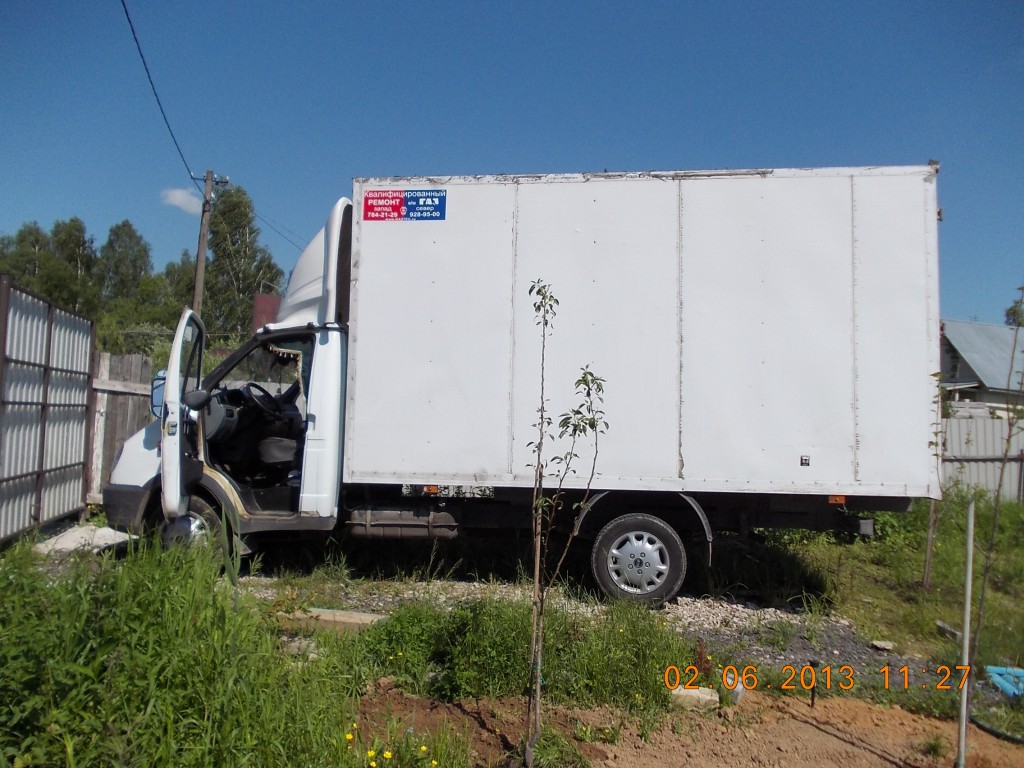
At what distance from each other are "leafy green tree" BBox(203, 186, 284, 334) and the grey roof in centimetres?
3067

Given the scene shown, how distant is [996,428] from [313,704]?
11.7 metres

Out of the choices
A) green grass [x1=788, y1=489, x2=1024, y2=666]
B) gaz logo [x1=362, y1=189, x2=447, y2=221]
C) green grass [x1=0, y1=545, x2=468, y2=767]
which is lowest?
green grass [x1=788, y1=489, x2=1024, y2=666]

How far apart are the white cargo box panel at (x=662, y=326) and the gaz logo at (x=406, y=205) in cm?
2

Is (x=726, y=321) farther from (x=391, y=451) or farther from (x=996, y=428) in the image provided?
(x=996, y=428)

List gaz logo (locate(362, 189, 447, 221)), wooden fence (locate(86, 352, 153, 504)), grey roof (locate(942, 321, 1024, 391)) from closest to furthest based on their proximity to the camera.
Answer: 1. gaz logo (locate(362, 189, 447, 221))
2. wooden fence (locate(86, 352, 153, 504))
3. grey roof (locate(942, 321, 1024, 391))

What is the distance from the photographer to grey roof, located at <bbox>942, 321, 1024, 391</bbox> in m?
25.3

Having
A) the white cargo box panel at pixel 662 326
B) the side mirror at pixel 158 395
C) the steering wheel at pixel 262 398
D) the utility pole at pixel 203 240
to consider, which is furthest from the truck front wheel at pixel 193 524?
the utility pole at pixel 203 240

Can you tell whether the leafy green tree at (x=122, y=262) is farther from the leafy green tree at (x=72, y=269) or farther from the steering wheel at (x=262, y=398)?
the steering wheel at (x=262, y=398)

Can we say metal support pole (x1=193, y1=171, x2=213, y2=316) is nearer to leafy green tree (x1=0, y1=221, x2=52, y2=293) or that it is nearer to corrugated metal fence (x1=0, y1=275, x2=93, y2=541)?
corrugated metal fence (x1=0, y1=275, x2=93, y2=541)

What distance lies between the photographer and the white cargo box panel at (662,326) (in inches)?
218

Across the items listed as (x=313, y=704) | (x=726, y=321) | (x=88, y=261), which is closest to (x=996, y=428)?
(x=726, y=321)

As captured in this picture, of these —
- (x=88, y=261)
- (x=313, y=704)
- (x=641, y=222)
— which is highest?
(x=88, y=261)

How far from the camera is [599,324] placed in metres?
5.76
